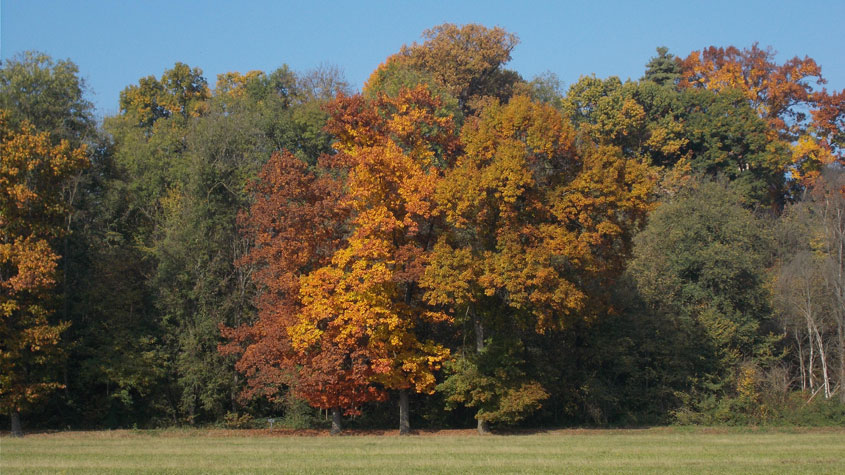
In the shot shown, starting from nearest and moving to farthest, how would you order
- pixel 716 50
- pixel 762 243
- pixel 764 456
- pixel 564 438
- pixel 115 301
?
pixel 764 456, pixel 564 438, pixel 115 301, pixel 762 243, pixel 716 50

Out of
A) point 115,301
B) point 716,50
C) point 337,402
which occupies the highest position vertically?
point 716,50

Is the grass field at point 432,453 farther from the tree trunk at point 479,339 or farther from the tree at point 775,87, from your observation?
the tree at point 775,87

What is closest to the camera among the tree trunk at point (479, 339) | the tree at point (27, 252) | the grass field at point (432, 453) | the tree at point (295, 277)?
the grass field at point (432, 453)

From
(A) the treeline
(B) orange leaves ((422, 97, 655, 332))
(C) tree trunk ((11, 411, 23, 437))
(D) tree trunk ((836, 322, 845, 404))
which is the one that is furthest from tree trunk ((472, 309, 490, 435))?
(C) tree trunk ((11, 411, 23, 437))

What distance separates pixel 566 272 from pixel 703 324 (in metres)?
9.81

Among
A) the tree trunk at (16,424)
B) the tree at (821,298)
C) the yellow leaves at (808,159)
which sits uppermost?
the yellow leaves at (808,159)

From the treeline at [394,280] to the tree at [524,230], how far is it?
0.29ft

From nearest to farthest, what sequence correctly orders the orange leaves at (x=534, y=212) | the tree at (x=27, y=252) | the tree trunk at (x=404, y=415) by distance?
the orange leaves at (x=534, y=212) < the tree at (x=27, y=252) < the tree trunk at (x=404, y=415)

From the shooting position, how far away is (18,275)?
29.7 meters

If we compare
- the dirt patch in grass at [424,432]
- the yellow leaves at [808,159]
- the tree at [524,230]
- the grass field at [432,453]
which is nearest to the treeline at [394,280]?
the tree at [524,230]

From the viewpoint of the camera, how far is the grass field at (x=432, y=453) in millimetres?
18953

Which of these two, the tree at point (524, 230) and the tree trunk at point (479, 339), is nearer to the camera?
the tree at point (524, 230)

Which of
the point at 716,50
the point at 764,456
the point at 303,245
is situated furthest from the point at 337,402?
the point at 716,50

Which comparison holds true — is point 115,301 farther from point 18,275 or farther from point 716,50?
point 716,50
